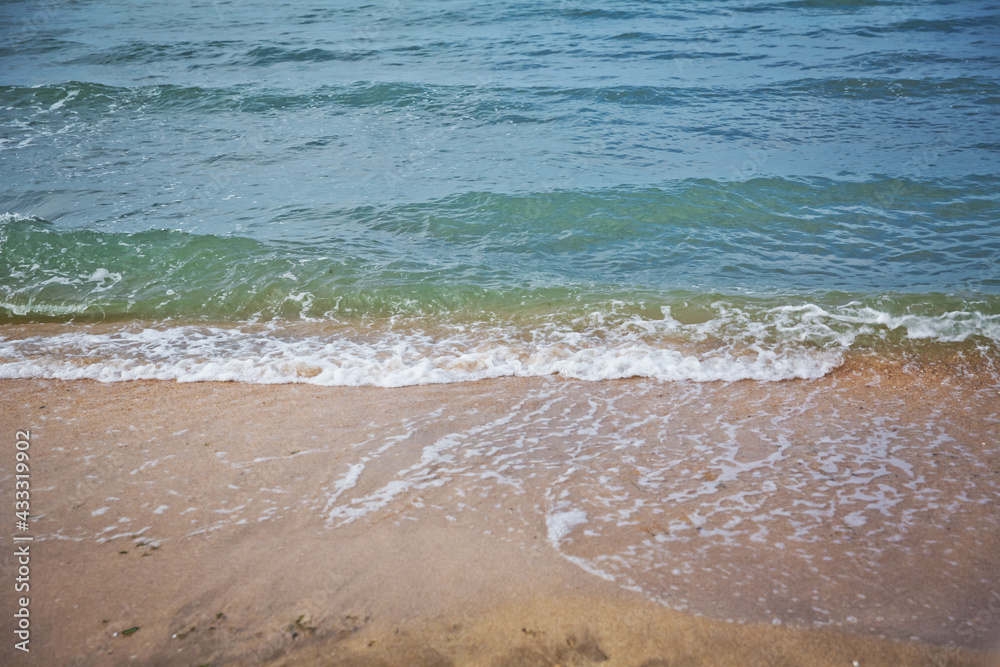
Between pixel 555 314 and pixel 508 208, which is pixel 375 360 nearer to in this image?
pixel 555 314

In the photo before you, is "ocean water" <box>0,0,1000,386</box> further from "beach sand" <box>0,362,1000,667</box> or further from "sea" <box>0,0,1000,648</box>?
"beach sand" <box>0,362,1000,667</box>

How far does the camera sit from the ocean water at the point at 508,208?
17.6ft

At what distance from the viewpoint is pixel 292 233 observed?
299 inches

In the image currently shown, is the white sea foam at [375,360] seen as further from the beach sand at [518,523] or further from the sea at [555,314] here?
the beach sand at [518,523]

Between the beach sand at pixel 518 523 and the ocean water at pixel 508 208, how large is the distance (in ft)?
1.87

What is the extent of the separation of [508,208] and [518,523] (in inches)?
218

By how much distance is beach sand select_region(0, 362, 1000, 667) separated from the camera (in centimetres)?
255

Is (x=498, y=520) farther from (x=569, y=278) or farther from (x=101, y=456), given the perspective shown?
(x=569, y=278)

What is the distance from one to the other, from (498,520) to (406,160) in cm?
763

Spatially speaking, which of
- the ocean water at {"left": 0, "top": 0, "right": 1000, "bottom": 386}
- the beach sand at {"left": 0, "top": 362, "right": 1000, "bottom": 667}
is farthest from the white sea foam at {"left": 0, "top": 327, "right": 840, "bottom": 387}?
the beach sand at {"left": 0, "top": 362, "right": 1000, "bottom": 667}

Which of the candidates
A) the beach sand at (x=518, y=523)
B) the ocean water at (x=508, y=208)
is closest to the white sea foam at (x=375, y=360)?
the ocean water at (x=508, y=208)

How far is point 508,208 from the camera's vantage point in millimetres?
8109

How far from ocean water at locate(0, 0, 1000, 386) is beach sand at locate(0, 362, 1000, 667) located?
569 mm

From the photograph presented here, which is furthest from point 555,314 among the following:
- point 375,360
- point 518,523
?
point 518,523
